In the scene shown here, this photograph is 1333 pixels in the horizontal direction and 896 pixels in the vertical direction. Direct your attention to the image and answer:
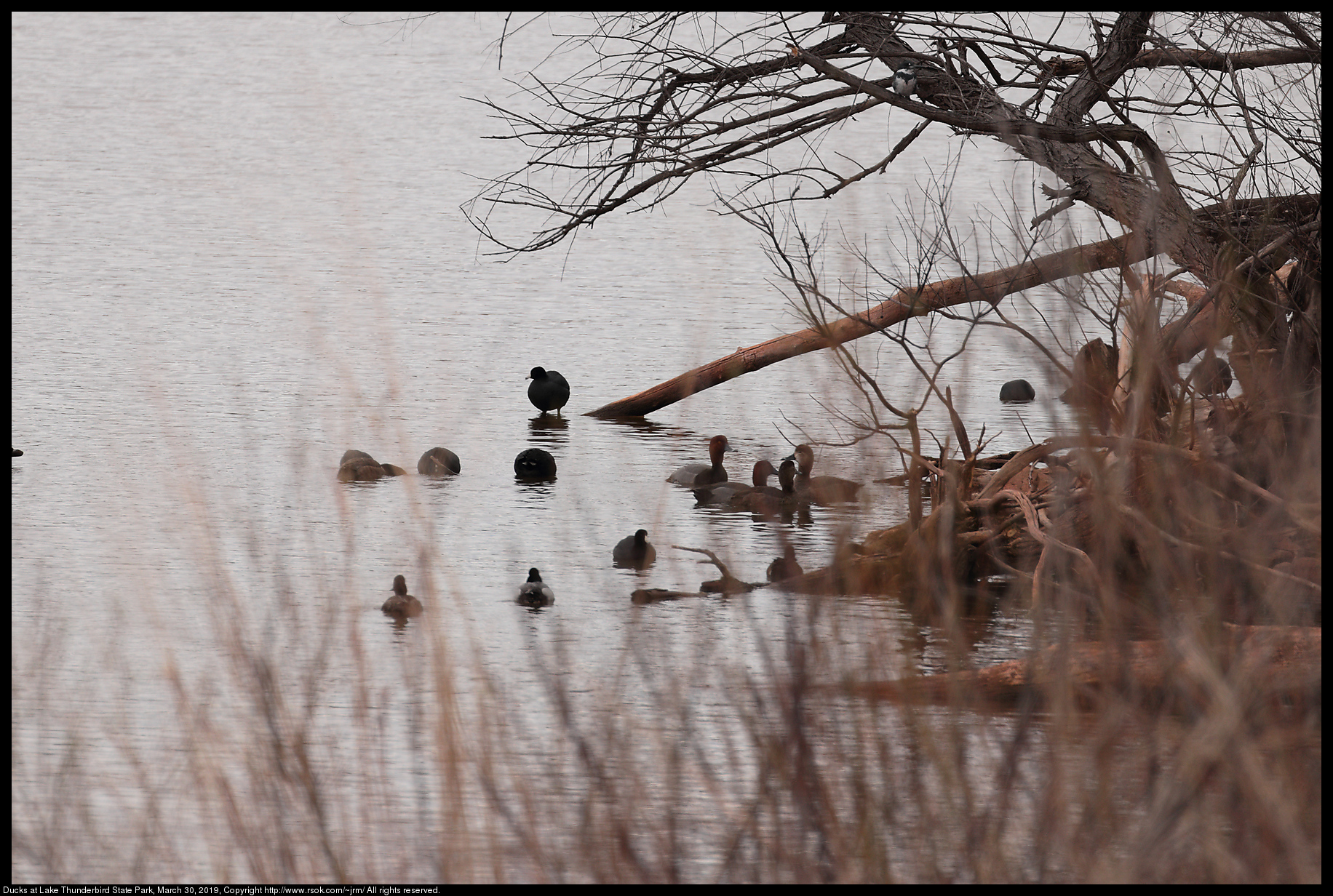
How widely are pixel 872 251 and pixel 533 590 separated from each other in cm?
882

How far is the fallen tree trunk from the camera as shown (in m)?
6.99

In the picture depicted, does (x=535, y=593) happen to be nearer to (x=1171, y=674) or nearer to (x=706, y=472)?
(x=706, y=472)

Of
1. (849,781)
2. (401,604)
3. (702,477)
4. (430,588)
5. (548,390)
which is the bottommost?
(849,781)

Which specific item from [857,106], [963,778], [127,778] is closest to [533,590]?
[127,778]

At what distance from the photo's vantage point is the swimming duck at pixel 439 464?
11211 mm

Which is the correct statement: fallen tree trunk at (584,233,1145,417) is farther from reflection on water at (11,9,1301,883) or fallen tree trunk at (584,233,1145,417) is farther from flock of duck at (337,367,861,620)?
flock of duck at (337,367,861,620)

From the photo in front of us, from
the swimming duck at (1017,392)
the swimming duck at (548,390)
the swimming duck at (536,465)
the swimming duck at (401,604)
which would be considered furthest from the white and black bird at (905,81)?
the swimming duck at (1017,392)

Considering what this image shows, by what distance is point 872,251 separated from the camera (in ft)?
52.9

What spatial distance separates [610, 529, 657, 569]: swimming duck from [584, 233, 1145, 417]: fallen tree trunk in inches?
32.6

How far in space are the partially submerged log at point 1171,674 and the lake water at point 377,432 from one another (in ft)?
1.02

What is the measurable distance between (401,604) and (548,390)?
606 cm

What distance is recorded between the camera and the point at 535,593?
8031 millimetres

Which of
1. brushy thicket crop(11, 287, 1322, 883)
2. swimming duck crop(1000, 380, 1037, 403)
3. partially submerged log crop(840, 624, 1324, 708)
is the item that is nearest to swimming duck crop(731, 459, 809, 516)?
swimming duck crop(1000, 380, 1037, 403)

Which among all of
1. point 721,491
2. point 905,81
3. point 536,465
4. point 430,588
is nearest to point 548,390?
point 536,465
